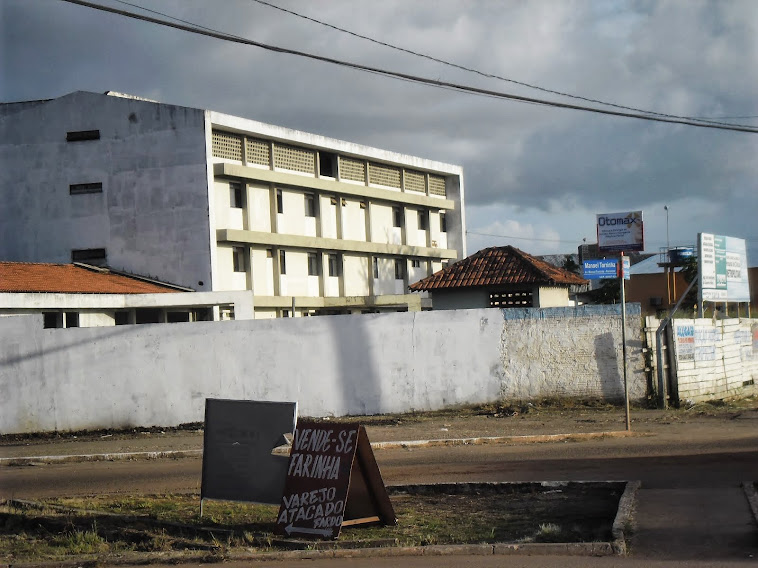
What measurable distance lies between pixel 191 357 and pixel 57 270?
12.8m

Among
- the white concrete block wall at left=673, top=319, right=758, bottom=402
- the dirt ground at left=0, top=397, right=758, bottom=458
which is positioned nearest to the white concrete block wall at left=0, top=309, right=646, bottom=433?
the dirt ground at left=0, top=397, right=758, bottom=458

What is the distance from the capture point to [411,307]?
49.5 metres

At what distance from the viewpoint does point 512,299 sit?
107 feet

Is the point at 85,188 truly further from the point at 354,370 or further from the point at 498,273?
the point at 354,370

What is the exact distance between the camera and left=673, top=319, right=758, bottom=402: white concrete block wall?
21.3 meters

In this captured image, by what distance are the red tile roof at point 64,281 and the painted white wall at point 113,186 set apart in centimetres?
240

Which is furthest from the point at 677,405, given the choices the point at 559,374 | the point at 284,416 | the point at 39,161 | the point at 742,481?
the point at 39,161

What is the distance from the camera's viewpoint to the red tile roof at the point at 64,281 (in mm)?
27109

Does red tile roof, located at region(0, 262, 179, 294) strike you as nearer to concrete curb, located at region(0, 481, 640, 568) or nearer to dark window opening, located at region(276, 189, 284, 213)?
dark window opening, located at region(276, 189, 284, 213)

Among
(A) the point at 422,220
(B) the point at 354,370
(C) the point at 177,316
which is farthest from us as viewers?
(A) the point at 422,220

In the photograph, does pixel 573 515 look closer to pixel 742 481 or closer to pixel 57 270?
pixel 742 481

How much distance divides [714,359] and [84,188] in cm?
2574

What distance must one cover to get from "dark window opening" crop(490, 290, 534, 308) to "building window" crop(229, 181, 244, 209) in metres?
12.3

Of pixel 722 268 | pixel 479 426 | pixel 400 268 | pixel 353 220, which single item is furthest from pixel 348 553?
pixel 400 268
